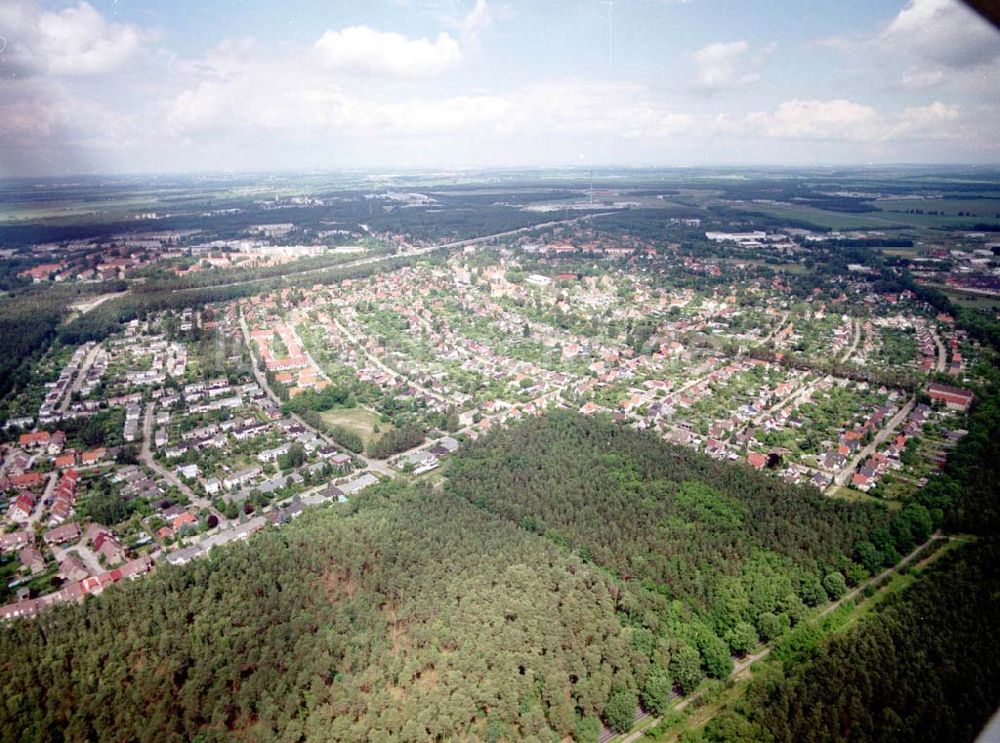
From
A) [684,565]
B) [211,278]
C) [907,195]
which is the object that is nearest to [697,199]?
[907,195]

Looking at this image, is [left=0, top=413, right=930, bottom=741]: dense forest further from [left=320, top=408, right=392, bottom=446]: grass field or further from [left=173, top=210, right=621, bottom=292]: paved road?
[left=173, top=210, right=621, bottom=292]: paved road

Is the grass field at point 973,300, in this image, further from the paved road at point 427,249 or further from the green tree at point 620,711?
the paved road at point 427,249

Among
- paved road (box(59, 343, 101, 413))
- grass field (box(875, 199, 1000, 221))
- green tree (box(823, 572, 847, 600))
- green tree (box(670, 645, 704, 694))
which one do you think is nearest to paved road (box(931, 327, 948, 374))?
green tree (box(823, 572, 847, 600))

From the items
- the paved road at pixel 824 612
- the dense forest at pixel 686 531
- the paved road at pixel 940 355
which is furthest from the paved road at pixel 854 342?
the paved road at pixel 824 612

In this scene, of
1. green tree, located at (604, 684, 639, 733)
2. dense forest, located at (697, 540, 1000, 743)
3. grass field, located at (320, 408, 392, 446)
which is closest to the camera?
dense forest, located at (697, 540, 1000, 743)

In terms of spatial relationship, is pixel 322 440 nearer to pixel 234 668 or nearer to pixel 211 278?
pixel 234 668

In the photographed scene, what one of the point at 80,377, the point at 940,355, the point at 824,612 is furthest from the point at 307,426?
the point at 940,355

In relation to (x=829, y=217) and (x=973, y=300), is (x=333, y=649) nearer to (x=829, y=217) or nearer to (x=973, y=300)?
(x=973, y=300)

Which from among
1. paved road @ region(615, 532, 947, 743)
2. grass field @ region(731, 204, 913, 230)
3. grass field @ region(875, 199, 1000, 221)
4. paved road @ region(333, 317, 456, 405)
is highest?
grass field @ region(875, 199, 1000, 221)

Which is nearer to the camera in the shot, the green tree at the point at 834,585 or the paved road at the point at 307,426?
the green tree at the point at 834,585
